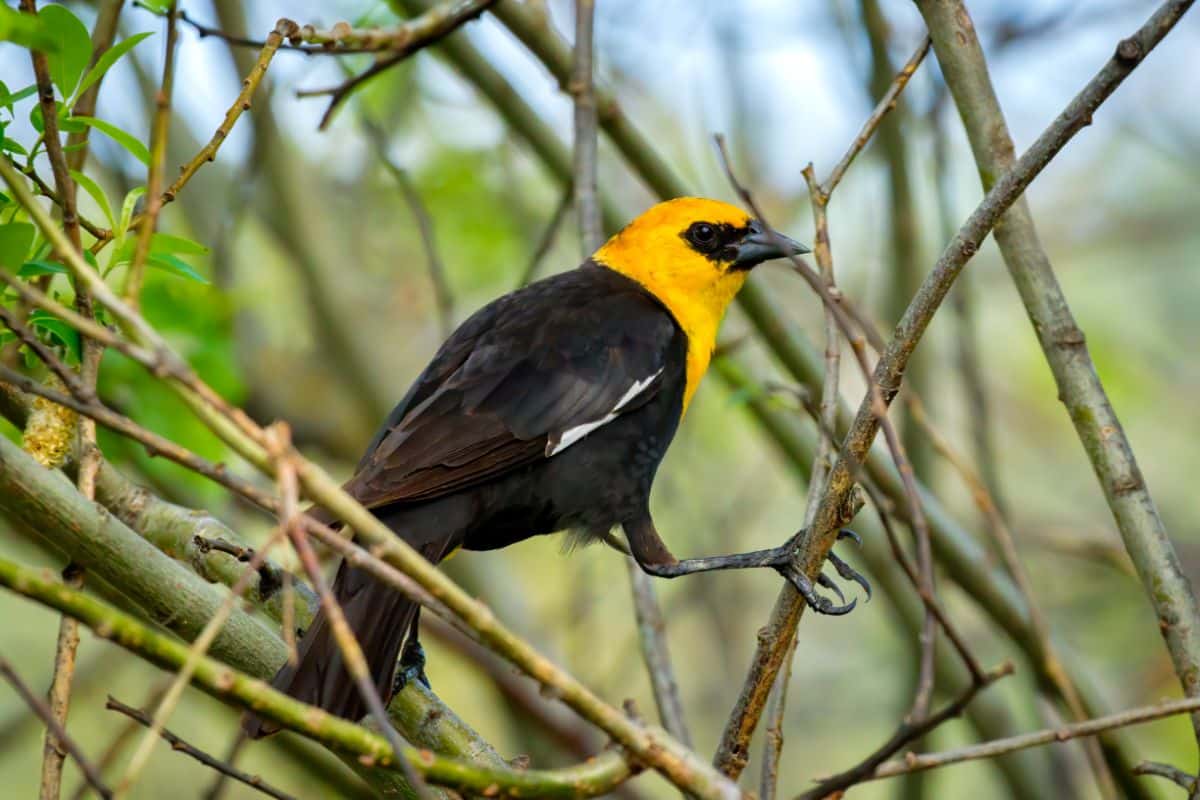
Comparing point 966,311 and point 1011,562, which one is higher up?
point 966,311

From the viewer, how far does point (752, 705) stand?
2834 millimetres

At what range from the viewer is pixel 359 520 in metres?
1.88

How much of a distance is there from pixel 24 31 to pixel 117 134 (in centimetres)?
52

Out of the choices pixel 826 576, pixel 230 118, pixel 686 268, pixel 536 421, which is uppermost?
pixel 686 268

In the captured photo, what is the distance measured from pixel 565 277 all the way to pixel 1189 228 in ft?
23.7

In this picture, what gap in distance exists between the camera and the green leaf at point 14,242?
2.47 m

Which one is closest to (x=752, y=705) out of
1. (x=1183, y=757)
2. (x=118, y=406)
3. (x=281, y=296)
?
(x=118, y=406)

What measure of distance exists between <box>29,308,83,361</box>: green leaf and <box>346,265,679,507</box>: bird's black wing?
82cm

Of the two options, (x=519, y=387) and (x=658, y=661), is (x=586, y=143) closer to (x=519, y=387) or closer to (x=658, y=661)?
(x=519, y=387)

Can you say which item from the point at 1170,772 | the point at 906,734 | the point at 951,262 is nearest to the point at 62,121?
the point at 951,262

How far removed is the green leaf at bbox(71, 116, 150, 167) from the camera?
260 centimetres

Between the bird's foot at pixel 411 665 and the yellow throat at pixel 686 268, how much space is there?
5.32 feet

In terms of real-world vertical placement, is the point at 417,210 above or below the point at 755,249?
below

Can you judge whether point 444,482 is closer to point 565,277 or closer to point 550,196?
point 565,277
